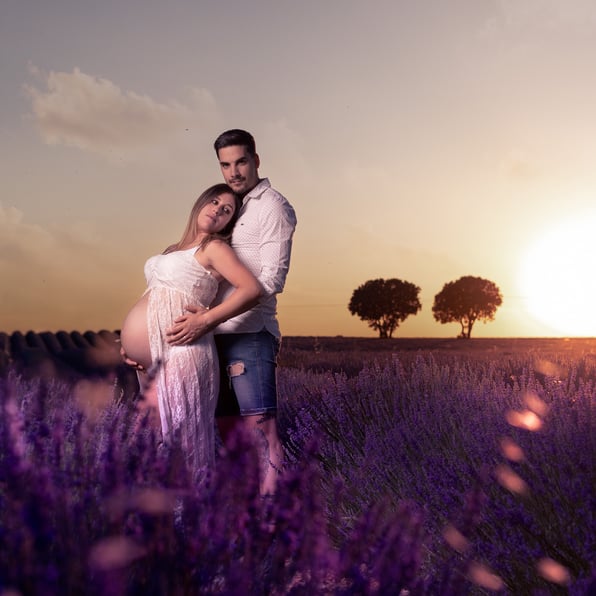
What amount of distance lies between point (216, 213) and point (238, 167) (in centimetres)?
26

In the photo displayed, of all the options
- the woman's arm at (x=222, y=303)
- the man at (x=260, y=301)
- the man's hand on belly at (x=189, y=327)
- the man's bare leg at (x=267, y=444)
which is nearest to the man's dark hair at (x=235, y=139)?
the man at (x=260, y=301)

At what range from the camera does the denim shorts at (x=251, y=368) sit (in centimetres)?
361

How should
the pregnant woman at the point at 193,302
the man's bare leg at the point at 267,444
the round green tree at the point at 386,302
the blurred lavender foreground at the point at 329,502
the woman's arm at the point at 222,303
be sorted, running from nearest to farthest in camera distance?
the blurred lavender foreground at the point at 329,502 < the woman's arm at the point at 222,303 < the pregnant woman at the point at 193,302 < the man's bare leg at the point at 267,444 < the round green tree at the point at 386,302

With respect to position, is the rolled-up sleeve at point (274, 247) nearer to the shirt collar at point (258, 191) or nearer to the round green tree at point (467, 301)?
the shirt collar at point (258, 191)

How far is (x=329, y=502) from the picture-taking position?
3.96 meters

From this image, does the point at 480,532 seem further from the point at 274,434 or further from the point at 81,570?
the point at 81,570

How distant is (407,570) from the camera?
1633 millimetres

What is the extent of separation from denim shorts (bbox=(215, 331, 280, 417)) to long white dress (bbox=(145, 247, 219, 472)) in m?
A: 0.12

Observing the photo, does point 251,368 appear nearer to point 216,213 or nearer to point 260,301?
point 260,301

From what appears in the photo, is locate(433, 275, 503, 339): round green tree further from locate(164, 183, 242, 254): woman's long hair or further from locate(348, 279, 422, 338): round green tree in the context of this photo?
locate(164, 183, 242, 254): woman's long hair

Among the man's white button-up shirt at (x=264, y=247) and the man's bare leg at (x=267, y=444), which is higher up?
the man's white button-up shirt at (x=264, y=247)

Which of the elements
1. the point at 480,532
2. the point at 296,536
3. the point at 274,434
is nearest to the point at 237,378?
the point at 274,434

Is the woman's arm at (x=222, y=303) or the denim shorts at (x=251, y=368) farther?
the denim shorts at (x=251, y=368)

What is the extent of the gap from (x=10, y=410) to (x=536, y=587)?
85.6 inches
